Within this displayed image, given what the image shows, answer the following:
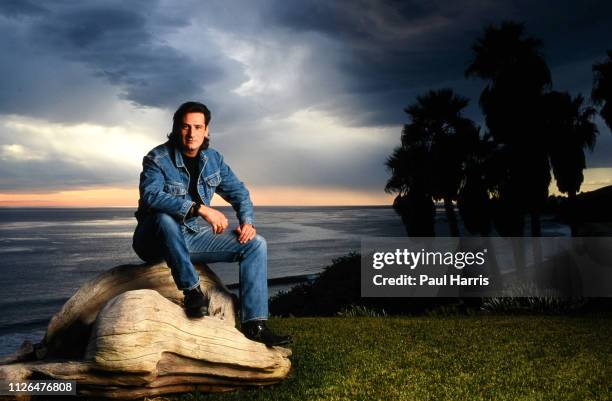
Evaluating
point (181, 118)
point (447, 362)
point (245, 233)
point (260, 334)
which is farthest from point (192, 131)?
point (447, 362)

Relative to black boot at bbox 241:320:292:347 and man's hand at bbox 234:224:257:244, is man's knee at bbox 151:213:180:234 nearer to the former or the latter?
man's hand at bbox 234:224:257:244

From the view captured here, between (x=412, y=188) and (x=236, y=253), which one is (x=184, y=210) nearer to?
(x=236, y=253)

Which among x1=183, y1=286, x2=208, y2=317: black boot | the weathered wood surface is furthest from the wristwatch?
the weathered wood surface

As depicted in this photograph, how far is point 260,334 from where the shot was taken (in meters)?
6.39

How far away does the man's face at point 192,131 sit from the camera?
6.10 metres

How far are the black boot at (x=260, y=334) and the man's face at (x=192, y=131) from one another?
217 cm

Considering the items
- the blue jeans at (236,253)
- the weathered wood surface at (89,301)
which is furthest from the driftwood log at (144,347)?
the blue jeans at (236,253)

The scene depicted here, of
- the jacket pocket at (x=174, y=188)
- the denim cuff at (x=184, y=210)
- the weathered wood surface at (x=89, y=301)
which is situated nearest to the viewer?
the denim cuff at (x=184, y=210)

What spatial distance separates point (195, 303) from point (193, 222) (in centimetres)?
93

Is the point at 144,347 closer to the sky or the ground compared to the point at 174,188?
closer to the ground

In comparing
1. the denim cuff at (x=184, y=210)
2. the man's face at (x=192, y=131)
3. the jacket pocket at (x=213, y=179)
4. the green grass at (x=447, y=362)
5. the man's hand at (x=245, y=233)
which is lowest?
the green grass at (x=447, y=362)

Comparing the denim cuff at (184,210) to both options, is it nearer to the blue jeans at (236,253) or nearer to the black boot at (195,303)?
the blue jeans at (236,253)

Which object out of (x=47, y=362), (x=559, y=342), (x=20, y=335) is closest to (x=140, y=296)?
(x=47, y=362)

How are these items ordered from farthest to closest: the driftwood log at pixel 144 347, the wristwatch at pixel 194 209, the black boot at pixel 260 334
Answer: the black boot at pixel 260 334 < the wristwatch at pixel 194 209 < the driftwood log at pixel 144 347
